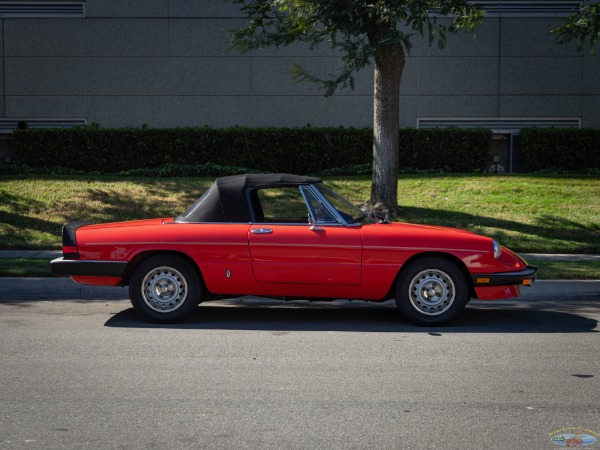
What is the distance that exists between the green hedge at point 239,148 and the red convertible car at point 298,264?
10.6m

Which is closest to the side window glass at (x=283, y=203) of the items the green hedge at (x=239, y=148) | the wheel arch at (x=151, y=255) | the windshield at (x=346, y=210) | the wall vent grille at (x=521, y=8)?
the green hedge at (x=239, y=148)

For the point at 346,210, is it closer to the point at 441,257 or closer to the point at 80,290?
the point at 441,257

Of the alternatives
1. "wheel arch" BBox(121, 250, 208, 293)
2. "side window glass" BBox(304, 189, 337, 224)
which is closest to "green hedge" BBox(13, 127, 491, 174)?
"side window glass" BBox(304, 189, 337, 224)

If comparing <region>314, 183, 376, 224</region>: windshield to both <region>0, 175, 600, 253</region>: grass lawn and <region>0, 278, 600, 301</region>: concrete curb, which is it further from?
<region>0, 175, 600, 253</region>: grass lawn

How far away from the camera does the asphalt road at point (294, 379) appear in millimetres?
5117

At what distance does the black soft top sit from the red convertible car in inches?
1.3

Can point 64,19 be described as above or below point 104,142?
above

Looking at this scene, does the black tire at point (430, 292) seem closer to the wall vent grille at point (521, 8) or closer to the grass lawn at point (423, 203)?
the grass lawn at point (423, 203)

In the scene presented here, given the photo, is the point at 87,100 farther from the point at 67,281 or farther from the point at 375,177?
the point at 67,281

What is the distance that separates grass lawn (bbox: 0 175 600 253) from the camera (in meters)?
14.4

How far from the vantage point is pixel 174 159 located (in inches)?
755

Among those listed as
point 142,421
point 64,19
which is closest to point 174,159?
point 64,19

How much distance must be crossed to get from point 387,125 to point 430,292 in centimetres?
694

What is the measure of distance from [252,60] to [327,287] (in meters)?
13.6
